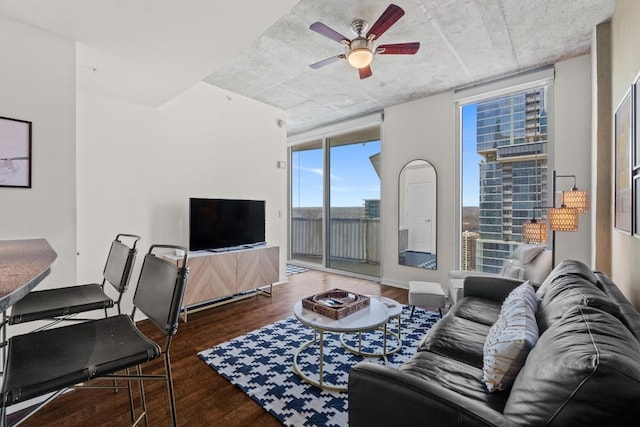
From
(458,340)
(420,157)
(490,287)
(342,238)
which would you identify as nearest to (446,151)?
(420,157)

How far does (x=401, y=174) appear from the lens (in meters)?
4.66

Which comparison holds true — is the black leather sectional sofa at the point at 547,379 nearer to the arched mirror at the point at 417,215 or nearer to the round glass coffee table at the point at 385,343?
the round glass coffee table at the point at 385,343

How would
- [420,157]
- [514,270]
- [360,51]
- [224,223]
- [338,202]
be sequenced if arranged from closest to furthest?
[360,51]
[514,270]
[224,223]
[420,157]
[338,202]

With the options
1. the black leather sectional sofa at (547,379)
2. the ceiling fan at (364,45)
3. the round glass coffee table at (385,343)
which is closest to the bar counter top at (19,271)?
the black leather sectional sofa at (547,379)

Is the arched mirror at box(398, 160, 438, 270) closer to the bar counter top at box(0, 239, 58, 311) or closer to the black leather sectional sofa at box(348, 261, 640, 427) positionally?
the black leather sectional sofa at box(348, 261, 640, 427)

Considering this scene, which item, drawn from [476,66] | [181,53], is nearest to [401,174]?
[476,66]

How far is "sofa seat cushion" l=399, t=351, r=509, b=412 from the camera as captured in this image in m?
1.28

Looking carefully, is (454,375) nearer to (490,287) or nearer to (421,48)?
(490,287)

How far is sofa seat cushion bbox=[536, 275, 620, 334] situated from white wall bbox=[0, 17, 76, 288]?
2.94 m

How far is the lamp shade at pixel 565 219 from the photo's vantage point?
2.65m

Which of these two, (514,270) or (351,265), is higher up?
(514,270)

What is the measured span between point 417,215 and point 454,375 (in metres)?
3.26

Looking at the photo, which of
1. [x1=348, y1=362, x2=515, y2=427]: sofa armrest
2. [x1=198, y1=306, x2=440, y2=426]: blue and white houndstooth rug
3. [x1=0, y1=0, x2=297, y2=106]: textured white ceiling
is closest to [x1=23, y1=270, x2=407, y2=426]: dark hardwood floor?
[x1=198, y1=306, x2=440, y2=426]: blue and white houndstooth rug

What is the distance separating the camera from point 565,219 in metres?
2.67
